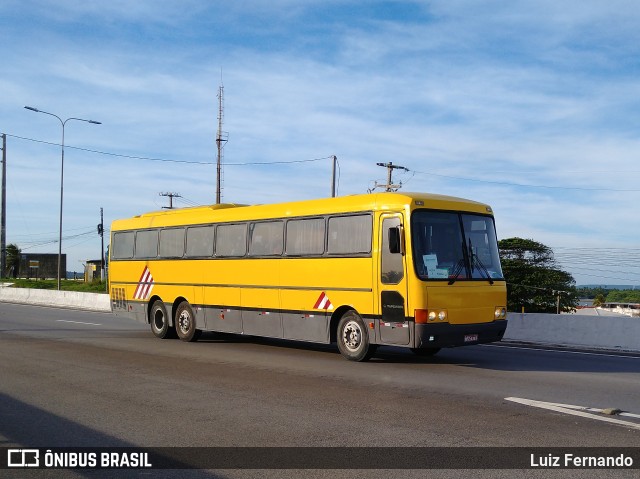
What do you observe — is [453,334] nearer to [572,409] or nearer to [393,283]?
[393,283]

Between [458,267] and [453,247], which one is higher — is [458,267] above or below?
below

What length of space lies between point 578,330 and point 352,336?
7406 mm

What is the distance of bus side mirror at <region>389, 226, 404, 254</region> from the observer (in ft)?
42.2

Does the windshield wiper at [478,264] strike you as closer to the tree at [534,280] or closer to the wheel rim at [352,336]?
the wheel rim at [352,336]

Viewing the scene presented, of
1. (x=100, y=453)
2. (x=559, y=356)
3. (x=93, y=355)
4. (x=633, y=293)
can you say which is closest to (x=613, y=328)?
(x=559, y=356)

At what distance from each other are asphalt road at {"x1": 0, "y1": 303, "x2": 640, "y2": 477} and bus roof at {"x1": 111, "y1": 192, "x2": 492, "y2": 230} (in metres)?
2.96

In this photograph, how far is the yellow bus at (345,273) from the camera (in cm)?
1289

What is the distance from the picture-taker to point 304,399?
374 inches

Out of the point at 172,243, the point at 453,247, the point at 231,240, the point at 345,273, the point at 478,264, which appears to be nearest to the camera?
the point at 453,247

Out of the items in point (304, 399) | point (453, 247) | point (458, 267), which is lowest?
point (304, 399)

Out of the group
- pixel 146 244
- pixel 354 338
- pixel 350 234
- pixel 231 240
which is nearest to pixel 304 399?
pixel 354 338

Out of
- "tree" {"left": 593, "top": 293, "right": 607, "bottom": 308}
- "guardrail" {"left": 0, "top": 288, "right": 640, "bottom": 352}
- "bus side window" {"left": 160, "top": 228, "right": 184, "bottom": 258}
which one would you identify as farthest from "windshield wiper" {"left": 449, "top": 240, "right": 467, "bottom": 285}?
"tree" {"left": 593, "top": 293, "right": 607, "bottom": 308}

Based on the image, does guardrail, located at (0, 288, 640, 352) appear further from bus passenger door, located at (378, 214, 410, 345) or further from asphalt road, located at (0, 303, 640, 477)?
bus passenger door, located at (378, 214, 410, 345)

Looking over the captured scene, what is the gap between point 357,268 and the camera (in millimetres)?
13852
